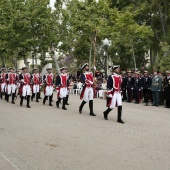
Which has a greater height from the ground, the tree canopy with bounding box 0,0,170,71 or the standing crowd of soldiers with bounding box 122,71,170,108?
the tree canopy with bounding box 0,0,170,71

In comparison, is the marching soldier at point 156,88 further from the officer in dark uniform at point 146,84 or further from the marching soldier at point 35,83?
the marching soldier at point 35,83

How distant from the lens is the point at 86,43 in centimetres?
3297

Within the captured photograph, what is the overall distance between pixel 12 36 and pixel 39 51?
9.46 ft

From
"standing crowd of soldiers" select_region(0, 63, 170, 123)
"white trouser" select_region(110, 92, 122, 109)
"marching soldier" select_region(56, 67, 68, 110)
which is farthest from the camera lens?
"marching soldier" select_region(56, 67, 68, 110)

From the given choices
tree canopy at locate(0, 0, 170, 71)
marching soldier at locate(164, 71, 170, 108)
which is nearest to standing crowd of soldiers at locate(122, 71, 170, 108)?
marching soldier at locate(164, 71, 170, 108)

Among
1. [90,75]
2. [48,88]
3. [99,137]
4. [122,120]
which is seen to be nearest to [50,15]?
[48,88]

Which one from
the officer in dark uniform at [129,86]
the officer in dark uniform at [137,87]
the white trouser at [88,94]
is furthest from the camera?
the officer in dark uniform at [129,86]

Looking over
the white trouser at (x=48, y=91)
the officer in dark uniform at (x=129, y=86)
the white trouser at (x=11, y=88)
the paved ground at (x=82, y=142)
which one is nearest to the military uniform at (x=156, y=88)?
the officer in dark uniform at (x=129, y=86)

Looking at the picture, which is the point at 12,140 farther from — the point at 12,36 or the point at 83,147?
the point at 12,36

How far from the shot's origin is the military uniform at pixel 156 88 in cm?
1791

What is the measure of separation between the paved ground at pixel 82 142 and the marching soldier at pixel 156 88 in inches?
159

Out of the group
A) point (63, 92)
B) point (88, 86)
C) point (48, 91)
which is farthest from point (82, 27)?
point (88, 86)

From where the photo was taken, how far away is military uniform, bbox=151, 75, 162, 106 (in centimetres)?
1791

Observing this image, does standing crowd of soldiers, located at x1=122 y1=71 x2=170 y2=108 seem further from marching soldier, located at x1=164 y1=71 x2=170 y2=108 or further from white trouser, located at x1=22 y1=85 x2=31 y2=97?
white trouser, located at x1=22 y1=85 x2=31 y2=97
